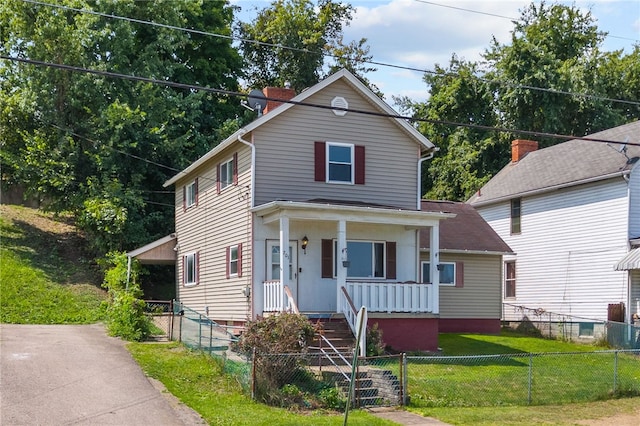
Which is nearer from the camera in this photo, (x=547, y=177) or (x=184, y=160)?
(x=547, y=177)

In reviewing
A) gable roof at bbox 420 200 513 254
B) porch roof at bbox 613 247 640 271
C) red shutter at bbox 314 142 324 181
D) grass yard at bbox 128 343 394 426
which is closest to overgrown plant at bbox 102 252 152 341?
grass yard at bbox 128 343 394 426

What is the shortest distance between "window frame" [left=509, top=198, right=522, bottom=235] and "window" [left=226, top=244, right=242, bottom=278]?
15.1 metres

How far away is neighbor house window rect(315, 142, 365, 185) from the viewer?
23.8 m

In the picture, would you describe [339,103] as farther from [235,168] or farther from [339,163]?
[235,168]

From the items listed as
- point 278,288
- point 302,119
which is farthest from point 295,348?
point 302,119

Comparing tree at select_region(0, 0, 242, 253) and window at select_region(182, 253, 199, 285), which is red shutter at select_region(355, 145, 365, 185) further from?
tree at select_region(0, 0, 242, 253)

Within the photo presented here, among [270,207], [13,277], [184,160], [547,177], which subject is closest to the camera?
[270,207]

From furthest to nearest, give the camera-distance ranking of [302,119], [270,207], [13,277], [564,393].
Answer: [13,277] → [302,119] → [270,207] → [564,393]

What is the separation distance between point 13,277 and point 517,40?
3258 centimetres

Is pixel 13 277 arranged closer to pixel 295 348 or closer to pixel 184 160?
pixel 184 160

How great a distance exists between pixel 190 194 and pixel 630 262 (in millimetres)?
16234

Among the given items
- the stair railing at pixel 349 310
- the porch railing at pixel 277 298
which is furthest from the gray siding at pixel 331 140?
the stair railing at pixel 349 310

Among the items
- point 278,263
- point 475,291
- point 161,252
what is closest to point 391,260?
point 278,263

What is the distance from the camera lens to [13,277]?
28.2 metres
